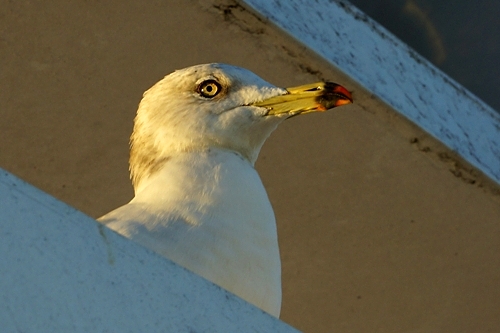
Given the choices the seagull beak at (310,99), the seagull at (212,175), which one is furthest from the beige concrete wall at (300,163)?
the seagull beak at (310,99)

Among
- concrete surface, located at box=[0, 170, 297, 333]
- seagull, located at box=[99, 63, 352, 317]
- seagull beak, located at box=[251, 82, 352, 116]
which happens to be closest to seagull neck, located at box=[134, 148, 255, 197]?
seagull, located at box=[99, 63, 352, 317]

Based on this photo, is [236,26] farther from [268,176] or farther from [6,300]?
[6,300]

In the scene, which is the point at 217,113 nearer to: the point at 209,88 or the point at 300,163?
the point at 209,88

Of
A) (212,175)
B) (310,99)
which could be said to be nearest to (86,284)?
(212,175)

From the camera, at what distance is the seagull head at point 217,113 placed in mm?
3072

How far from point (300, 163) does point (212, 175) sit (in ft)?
3.04

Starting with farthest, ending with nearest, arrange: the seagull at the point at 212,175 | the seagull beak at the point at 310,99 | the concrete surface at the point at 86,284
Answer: the seagull beak at the point at 310,99 → the seagull at the point at 212,175 → the concrete surface at the point at 86,284

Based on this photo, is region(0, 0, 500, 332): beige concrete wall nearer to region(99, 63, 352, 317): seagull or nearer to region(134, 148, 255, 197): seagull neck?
region(99, 63, 352, 317): seagull

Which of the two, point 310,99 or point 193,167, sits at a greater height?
point 310,99

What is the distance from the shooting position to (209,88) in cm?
324

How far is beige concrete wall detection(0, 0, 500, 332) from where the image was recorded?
3.52m

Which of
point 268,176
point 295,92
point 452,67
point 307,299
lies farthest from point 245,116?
point 452,67

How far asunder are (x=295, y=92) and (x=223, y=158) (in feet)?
0.85

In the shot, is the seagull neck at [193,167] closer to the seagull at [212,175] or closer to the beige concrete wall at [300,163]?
the seagull at [212,175]
